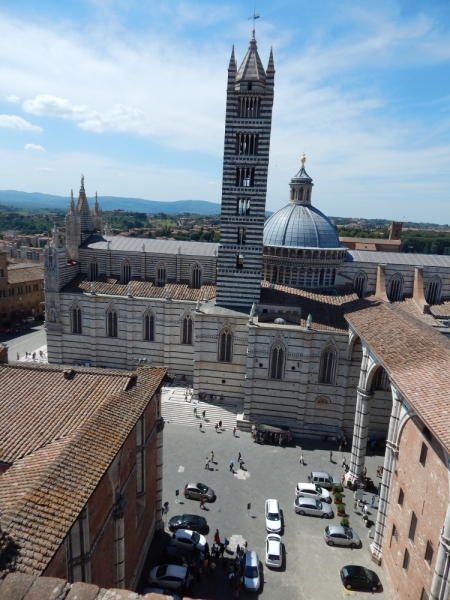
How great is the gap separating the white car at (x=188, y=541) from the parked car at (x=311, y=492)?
6.58 metres

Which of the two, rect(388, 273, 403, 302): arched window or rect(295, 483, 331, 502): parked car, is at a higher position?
rect(388, 273, 403, 302): arched window

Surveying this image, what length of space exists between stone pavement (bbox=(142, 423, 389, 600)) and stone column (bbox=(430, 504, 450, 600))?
18.6 ft

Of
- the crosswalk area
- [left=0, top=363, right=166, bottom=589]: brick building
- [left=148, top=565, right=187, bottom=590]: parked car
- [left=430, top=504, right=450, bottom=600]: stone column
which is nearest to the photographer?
[left=0, top=363, right=166, bottom=589]: brick building

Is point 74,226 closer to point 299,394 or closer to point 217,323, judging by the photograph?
point 217,323

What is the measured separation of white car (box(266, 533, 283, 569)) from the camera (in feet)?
64.0

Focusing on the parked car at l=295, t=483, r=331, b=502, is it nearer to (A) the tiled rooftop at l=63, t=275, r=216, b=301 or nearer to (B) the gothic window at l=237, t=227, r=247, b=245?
(A) the tiled rooftop at l=63, t=275, r=216, b=301

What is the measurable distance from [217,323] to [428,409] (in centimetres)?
2025

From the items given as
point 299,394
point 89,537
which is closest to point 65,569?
point 89,537

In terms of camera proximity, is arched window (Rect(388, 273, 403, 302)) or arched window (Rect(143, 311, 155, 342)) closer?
arched window (Rect(143, 311, 155, 342))

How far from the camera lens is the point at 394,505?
18547 mm

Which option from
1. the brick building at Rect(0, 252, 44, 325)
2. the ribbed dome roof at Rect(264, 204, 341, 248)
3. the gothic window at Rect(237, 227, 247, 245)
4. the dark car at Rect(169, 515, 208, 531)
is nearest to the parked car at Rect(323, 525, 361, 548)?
the dark car at Rect(169, 515, 208, 531)

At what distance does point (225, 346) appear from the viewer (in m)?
33.9

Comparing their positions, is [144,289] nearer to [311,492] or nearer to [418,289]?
[311,492]

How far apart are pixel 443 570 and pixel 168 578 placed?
1098 cm
